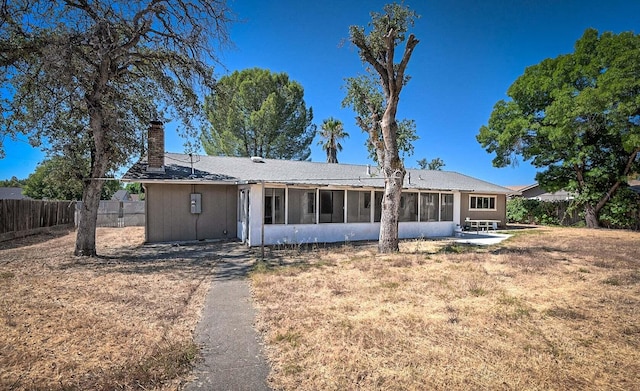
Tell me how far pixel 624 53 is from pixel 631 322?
778 inches

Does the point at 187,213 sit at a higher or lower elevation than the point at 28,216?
higher

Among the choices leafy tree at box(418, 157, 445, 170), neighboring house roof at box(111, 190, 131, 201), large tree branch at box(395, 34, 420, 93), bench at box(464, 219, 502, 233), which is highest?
leafy tree at box(418, 157, 445, 170)

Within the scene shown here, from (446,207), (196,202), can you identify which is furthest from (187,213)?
(446,207)

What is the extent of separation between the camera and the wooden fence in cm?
1178

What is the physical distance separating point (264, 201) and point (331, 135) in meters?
19.2

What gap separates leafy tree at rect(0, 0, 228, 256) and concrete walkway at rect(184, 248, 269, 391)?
6.23 meters

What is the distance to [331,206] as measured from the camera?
516 inches

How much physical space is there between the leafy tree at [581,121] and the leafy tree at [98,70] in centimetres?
1977

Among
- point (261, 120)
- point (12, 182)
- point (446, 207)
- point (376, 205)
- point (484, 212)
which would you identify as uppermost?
point (261, 120)

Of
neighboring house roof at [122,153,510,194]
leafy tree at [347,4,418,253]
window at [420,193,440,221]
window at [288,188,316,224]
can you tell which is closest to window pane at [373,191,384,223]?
neighboring house roof at [122,153,510,194]

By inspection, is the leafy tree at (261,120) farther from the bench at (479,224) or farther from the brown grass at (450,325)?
the brown grass at (450,325)

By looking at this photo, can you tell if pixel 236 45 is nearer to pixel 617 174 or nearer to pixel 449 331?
pixel 449 331

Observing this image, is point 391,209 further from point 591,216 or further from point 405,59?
point 591,216

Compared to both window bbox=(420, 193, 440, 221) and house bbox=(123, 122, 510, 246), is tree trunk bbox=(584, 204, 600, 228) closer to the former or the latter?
house bbox=(123, 122, 510, 246)
